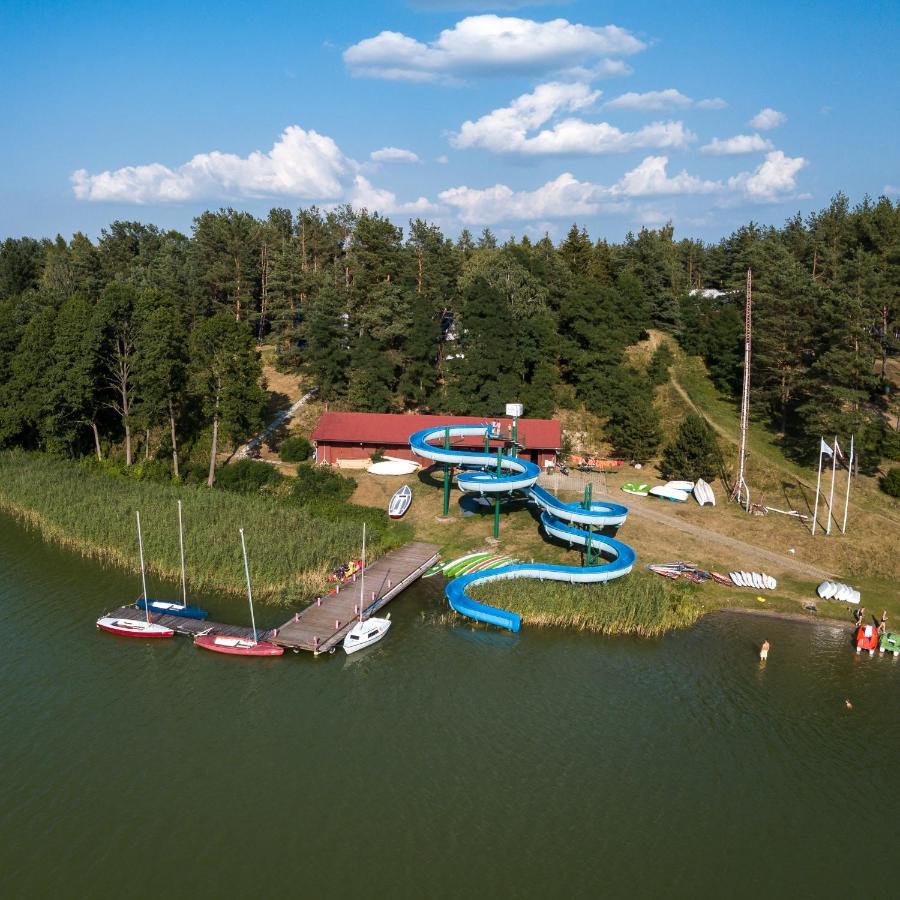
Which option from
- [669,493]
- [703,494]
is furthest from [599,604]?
[703,494]

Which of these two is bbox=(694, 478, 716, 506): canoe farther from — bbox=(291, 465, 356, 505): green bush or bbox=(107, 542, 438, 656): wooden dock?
bbox=(291, 465, 356, 505): green bush

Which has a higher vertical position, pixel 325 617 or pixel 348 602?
pixel 348 602

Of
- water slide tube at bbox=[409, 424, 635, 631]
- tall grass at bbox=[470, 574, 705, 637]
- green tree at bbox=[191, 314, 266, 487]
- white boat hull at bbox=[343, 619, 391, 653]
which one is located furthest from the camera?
green tree at bbox=[191, 314, 266, 487]

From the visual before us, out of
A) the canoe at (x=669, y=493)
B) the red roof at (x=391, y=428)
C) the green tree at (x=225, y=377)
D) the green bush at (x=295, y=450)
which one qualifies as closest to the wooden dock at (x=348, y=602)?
the red roof at (x=391, y=428)

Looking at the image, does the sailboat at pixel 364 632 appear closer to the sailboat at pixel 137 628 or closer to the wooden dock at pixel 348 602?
the wooden dock at pixel 348 602

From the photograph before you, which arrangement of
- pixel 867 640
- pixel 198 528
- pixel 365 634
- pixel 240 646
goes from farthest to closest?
pixel 198 528 < pixel 867 640 < pixel 365 634 < pixel 240 646

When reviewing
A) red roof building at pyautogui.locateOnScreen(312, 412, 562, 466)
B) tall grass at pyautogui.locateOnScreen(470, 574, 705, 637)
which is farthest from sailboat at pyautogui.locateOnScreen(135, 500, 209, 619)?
red roof building at pyautogui.locateOnScreen(312, 412, 562, 466)

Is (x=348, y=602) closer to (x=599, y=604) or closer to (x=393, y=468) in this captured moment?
Result: (x=599, y=604)
